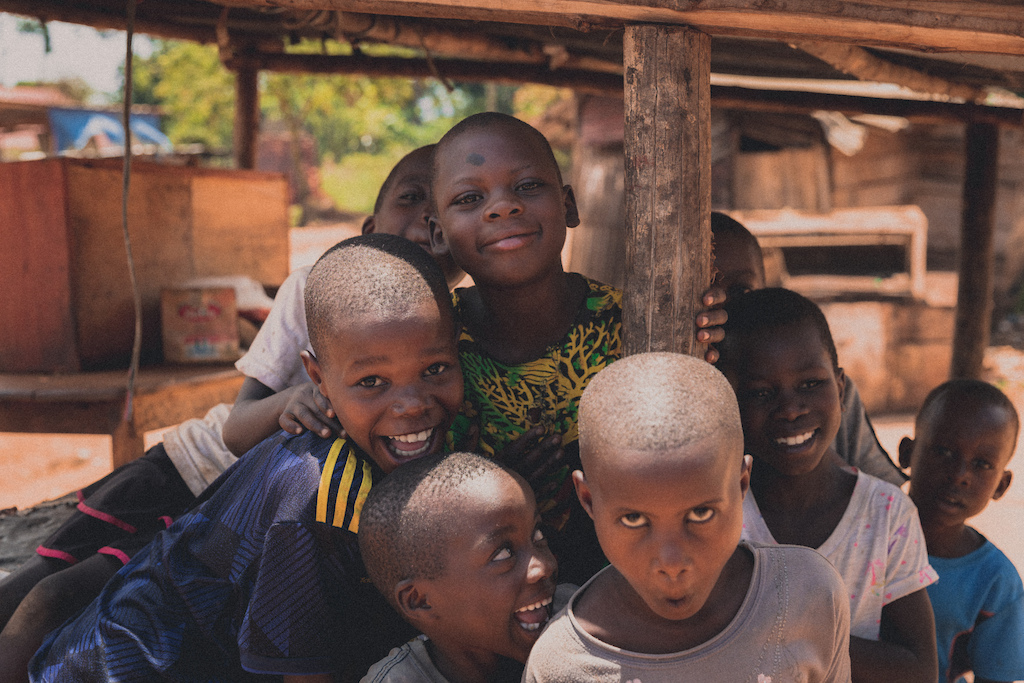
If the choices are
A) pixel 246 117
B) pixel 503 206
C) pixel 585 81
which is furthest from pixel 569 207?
pixel 246 117

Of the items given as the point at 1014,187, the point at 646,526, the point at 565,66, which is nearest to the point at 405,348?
the point at 646,526

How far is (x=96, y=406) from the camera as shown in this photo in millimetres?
3354

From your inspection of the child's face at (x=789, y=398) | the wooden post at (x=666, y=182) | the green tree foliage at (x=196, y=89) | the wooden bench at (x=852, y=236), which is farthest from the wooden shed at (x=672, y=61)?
the green tree foliage at (x=196, y=89)

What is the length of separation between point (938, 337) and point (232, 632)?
7.11 metres

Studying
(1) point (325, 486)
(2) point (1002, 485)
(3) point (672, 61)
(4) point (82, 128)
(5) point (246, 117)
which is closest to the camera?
(1) point (325, 486)

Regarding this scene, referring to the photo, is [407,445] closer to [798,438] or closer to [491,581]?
[491,581]

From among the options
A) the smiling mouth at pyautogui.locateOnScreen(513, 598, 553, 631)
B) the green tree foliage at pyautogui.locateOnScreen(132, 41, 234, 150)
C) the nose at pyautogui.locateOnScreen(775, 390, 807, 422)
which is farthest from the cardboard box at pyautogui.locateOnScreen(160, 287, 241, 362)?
the green tree foliage at pyautogui.locateOnScreen(132, 41, 234, 150)

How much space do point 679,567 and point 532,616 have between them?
49cm

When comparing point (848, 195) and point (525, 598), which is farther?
point (848, 195)

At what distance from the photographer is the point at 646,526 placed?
1.35 meters

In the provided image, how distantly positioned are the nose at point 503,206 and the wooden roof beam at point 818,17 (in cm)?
43

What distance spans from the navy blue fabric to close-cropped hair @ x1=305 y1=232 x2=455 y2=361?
0.31 meters

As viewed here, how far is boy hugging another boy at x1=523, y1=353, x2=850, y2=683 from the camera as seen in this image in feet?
4.36

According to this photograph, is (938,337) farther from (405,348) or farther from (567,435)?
(405,348)
